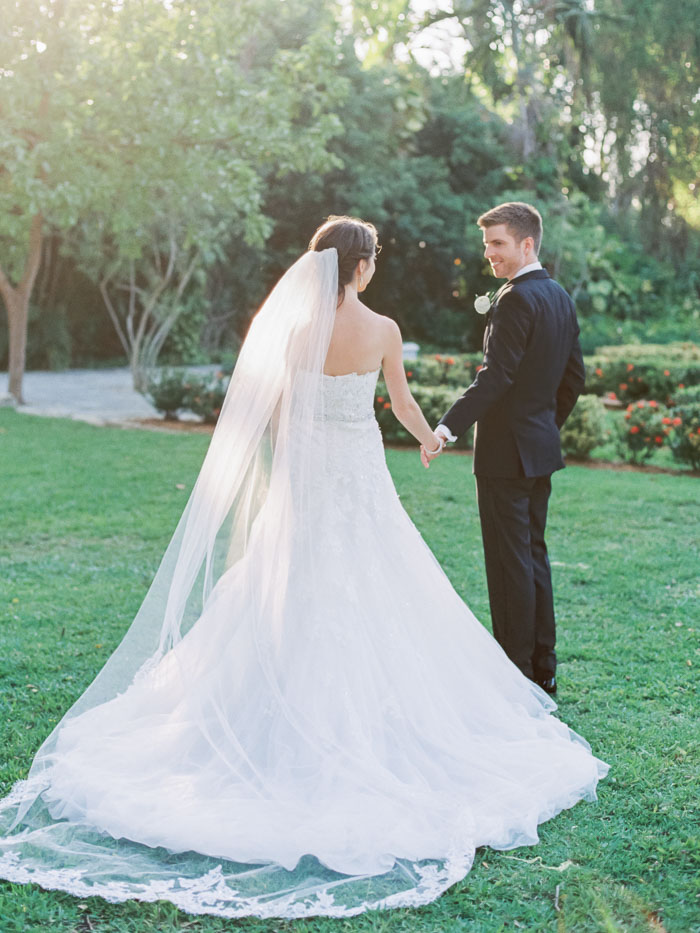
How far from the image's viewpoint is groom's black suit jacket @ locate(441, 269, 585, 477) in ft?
13.3

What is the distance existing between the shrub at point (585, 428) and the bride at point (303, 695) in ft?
23.7

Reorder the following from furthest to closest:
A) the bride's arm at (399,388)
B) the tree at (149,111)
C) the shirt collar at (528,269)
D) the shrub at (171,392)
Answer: the shrub at (171,392) → the tree at (149,111) → the shirt collar at (528,269) → the bride's arm at (399,388)

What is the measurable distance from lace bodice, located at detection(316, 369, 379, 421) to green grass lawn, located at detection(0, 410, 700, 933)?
1.68 meters

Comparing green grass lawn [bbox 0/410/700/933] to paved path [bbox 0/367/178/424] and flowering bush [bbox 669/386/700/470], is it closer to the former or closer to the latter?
flowering bush [bbox 669/386/700/470]

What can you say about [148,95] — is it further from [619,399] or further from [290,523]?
[290,523]

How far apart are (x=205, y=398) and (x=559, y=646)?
950cm

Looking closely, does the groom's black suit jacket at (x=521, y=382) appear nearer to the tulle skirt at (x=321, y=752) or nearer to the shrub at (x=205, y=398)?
the tulle skirt at (x=321, y=752)

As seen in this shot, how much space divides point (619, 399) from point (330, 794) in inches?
570

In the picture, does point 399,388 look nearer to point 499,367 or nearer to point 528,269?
point 499,367

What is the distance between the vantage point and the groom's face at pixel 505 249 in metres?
4.08

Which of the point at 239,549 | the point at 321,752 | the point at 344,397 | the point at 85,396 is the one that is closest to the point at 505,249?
the point at 344,397

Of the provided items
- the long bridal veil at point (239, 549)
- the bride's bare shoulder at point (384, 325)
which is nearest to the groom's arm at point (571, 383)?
the bride's bare shoulder at point (384, 325)

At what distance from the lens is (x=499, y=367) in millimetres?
4059

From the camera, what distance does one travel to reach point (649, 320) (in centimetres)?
3025
